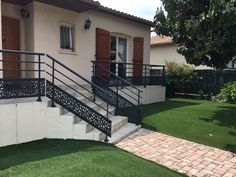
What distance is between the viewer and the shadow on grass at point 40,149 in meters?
4.62

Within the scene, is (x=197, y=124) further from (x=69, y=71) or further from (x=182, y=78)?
(x=182, y=78)

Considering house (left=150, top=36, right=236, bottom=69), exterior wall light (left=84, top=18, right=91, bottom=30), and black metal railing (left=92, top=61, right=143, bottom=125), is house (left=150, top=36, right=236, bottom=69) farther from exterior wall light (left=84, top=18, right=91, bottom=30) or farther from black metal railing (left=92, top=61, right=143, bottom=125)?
exterior wall light (left=84, top=18, right=91, bottom=30)

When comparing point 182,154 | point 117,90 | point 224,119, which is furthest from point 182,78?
point 182,154

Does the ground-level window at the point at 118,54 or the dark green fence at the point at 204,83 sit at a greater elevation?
the ground-level window at the point at 118,54

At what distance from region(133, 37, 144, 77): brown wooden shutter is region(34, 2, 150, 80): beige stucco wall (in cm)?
52

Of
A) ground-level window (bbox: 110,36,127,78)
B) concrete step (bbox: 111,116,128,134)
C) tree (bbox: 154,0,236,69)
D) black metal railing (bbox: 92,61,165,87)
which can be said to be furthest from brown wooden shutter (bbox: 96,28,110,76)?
concrete step (bbox: 111,116,128,134)

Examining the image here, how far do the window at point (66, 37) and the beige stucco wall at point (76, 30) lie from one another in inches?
7.4

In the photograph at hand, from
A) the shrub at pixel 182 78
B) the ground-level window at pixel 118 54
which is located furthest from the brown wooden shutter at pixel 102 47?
the shrub at pixel 182 78

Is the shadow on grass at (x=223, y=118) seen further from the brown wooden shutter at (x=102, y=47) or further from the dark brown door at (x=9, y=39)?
the dark brown door at (x=9, y=39)

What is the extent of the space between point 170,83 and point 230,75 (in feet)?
11.2

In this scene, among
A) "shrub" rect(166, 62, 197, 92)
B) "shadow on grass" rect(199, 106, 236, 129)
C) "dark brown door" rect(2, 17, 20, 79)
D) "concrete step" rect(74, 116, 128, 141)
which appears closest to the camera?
"concrete step" rect(74, 116, 128, 141)

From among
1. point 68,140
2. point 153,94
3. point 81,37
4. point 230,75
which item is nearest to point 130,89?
point 153,94

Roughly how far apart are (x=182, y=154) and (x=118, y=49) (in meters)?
7.47

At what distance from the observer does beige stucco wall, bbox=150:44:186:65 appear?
21.3m
